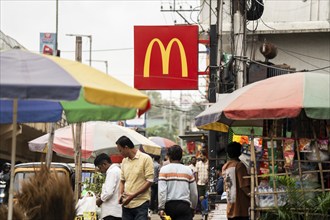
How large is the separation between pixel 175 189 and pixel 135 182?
0.63m

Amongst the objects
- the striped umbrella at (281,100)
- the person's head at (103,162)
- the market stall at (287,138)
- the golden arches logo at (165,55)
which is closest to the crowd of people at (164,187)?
the person's head at (103,162)

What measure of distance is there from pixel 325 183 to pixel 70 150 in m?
6.46

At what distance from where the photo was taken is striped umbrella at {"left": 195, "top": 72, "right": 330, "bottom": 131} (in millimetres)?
8523

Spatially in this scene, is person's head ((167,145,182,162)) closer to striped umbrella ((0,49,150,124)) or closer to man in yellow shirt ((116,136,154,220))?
man in yellow shirt ((116,136,154,220))

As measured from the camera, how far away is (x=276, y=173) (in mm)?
9594

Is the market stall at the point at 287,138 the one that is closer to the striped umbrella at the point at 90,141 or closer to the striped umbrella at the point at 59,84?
the striped umbrella at the point at 59,84

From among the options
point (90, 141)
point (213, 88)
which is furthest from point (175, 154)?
point (213, 88)

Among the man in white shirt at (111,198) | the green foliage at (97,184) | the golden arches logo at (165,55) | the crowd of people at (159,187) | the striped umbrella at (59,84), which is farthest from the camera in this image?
the golden arches logo at (165,55)

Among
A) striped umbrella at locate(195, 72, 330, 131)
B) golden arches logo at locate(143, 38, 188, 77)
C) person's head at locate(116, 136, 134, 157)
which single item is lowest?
person's head at locate(116, 136, 134, 157)

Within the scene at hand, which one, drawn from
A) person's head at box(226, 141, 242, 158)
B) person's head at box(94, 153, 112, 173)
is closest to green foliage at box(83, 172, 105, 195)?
person's head at box(94, 153, 112, 173)

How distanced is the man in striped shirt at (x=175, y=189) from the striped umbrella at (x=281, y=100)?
64.3 inches

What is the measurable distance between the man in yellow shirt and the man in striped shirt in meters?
0.30

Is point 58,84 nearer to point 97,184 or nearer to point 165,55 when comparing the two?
point 97,184

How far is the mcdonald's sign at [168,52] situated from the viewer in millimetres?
16188
